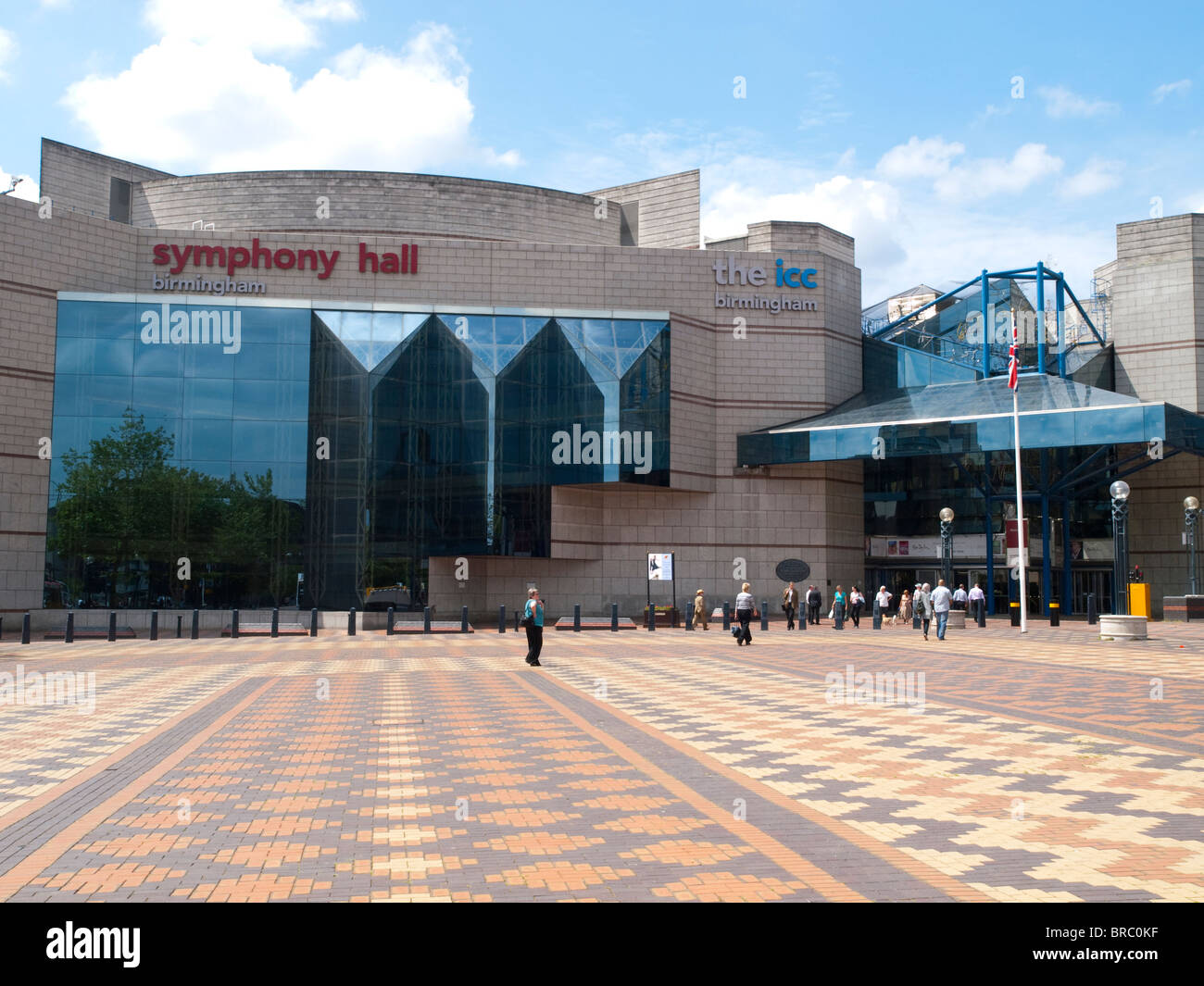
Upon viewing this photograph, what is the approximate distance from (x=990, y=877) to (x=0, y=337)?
4093cm

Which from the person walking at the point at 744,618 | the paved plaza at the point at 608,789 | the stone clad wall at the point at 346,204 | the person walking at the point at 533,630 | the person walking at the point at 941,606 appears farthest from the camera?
the stone clad wall at the point at 346,204

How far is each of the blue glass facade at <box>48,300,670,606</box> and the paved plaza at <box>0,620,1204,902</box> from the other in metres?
22.1

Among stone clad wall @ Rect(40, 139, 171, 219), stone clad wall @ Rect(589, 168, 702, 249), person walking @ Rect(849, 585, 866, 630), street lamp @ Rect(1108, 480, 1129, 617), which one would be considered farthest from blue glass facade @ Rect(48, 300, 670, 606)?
street lamp @ Rect(1108, 480, 1129, 617)

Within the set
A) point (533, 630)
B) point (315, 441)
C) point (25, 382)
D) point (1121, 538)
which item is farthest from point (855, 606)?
point (25, 382)

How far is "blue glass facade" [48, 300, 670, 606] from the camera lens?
127 feet

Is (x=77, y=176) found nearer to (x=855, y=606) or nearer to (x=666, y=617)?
(x=666, y=617)

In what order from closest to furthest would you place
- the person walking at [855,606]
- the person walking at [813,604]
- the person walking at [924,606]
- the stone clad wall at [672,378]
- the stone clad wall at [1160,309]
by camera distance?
the person walking at [924,606] < the person walking at [855,606] < the person walking at [813,604] < the stone clad wall at [672,378] < the stone clad wall at [1160,309]

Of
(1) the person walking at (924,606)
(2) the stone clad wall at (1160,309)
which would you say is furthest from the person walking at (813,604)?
(2) the stone clad wall at (1160,309)

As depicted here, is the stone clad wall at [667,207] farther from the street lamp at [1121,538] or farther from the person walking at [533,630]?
the person walking at [533,630]

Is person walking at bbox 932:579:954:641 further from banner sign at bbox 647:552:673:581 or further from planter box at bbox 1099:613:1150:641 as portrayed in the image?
banner sign at bbox 647:552:673:581

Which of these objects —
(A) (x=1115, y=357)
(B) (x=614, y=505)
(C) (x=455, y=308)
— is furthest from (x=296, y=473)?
(A) (x=1115, y=357)

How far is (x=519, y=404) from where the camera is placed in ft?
138

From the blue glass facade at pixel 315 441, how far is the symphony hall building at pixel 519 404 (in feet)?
0.36

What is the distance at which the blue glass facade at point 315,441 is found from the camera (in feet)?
127
